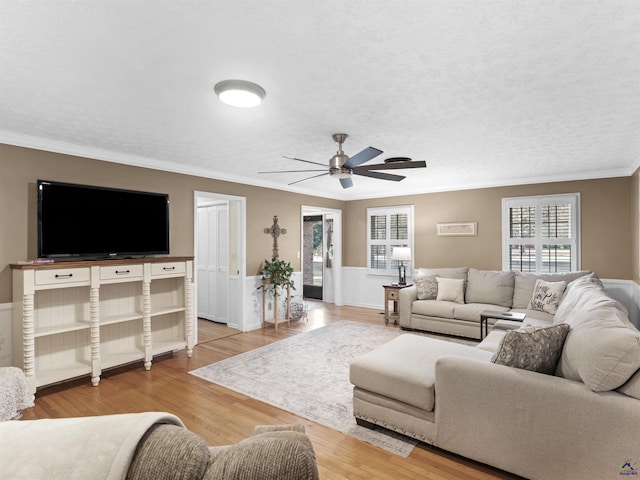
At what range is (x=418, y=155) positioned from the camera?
4.00m

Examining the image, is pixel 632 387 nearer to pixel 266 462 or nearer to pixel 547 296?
pixel 266 462

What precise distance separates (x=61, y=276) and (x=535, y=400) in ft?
12.8

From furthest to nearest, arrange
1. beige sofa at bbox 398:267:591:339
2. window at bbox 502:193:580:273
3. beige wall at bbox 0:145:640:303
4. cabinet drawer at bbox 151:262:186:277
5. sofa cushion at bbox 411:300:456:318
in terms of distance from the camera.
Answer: window at bbox 502:193:580:273
sofa cushion at bbox 411:300:456:318
beige sofa at bbox 398:267:591:339
cabinet drawer at bbox 151:262:186:277
beige wall at bbox 0:145:640:303

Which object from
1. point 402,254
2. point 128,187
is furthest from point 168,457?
point 402,254

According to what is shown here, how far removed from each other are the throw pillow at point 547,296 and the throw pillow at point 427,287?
4.38 ft

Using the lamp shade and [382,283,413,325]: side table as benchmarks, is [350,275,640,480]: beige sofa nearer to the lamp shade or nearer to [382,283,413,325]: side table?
[382,283,413,325]: side table

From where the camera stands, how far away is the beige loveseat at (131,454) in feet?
1.94

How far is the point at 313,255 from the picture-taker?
8430 millimetres

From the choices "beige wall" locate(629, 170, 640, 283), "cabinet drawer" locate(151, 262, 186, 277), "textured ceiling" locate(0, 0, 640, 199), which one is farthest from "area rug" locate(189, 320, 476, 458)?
"beige wall" locate(629, 170, 640, 283)

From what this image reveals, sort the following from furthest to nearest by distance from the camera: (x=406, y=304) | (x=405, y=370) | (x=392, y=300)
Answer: (x=392, y=300) < (x=406, y=304) < (x=405, y=370)

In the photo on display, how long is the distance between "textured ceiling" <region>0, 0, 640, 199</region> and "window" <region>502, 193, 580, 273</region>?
1553mm

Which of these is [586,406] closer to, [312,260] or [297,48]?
[297,48]

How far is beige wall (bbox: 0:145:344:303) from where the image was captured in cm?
323

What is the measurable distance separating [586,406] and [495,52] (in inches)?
77.1
